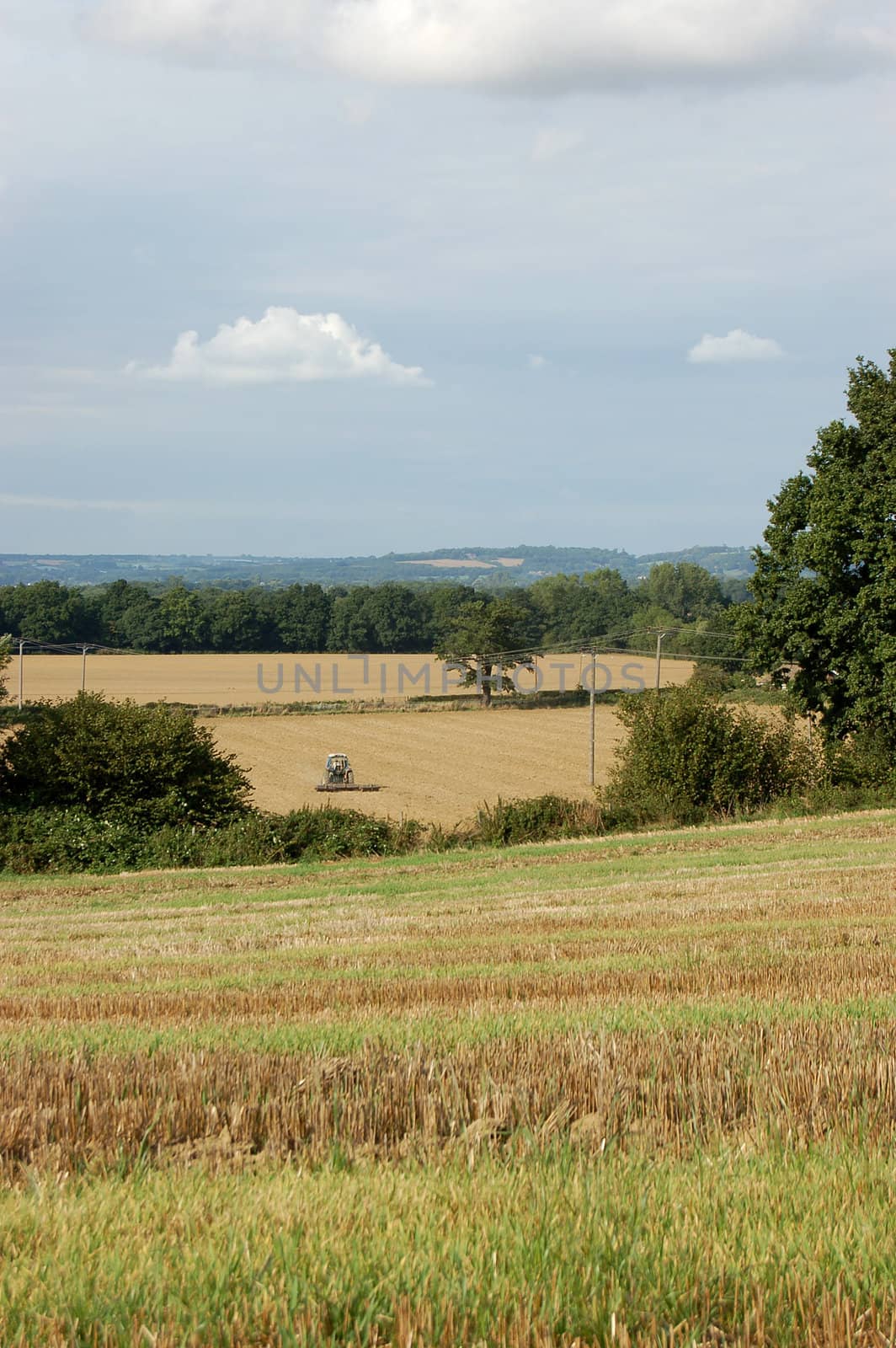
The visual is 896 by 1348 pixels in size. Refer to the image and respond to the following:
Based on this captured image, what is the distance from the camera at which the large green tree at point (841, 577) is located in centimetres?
3891

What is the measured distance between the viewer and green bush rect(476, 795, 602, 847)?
1252 inches

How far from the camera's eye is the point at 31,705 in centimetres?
3538

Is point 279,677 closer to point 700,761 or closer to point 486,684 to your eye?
point 486,684

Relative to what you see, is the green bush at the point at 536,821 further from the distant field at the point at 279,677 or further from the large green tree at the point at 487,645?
the large green tree at the point at 487,645

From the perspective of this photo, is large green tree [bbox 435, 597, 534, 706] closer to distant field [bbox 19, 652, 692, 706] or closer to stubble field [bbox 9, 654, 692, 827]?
distant field [bbox 19, 652, 692, 706]

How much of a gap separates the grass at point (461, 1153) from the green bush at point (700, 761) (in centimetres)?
2624

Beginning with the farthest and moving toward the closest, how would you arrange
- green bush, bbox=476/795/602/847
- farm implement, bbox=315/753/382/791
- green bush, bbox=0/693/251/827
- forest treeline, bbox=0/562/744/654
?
forest treeline, bbox=0/562/744/654 < farm implement, bbox=315/753/382/791 < green bush, bbox=0/693/251/827 < green bush, bbox=476/795/602/847

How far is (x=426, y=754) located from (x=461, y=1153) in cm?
7092

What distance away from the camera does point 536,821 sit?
106ft

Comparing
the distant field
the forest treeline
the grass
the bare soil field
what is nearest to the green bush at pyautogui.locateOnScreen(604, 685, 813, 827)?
the bare soil field

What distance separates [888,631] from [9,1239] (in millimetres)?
39116

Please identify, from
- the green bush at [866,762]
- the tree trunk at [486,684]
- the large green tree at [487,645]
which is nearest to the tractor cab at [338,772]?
the green bush at [866,762]

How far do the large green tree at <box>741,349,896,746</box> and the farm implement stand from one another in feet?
81.1

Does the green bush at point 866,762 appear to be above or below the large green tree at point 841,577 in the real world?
below
